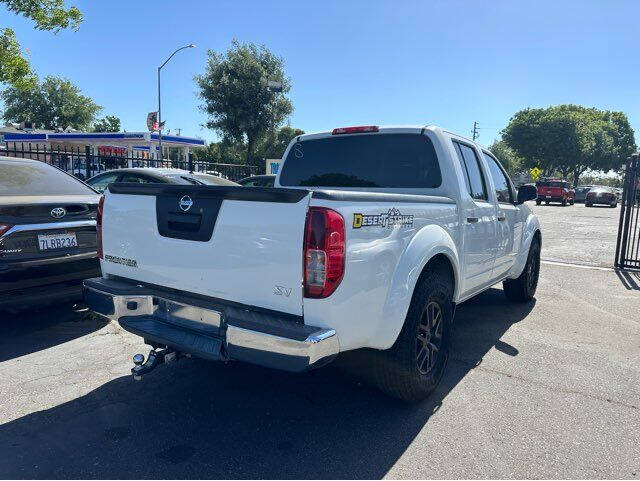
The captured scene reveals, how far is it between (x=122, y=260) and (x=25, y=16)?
11.8 metres

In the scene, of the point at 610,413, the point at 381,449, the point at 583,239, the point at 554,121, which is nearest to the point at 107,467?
the point at 381,449

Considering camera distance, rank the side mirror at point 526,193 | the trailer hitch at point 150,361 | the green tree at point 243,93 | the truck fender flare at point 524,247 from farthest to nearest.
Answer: the green tree at point 243,93
the truck fender flare at point 524,247
the side mirror at point 526,193
the trailer hitch at point 150,361

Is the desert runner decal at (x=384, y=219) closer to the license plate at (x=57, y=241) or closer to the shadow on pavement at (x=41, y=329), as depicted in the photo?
the license plate at (x=57, y=241)

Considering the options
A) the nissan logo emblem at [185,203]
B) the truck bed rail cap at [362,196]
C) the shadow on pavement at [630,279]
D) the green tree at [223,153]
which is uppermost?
the green tree at [223,153]

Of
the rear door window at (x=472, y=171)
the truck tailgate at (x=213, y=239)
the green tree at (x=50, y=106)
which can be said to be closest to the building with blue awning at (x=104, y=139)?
the green tree at (x=50, y=106)

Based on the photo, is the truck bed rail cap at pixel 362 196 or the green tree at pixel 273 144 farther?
the green tree at pixel 273 144

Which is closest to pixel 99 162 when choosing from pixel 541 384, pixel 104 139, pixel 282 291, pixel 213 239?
pixel 213 239

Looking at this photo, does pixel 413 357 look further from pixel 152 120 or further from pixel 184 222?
pixel 152 120

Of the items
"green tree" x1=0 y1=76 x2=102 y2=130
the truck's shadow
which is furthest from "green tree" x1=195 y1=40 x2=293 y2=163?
"green tree" x1=0 y1=76 x2=102 y2=130

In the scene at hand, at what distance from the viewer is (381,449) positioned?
2.82m

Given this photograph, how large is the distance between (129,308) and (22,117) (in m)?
63.5

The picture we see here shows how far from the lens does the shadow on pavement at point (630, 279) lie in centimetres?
760

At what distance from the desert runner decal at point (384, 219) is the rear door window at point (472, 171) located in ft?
5.01

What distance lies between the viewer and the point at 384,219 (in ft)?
9.06
